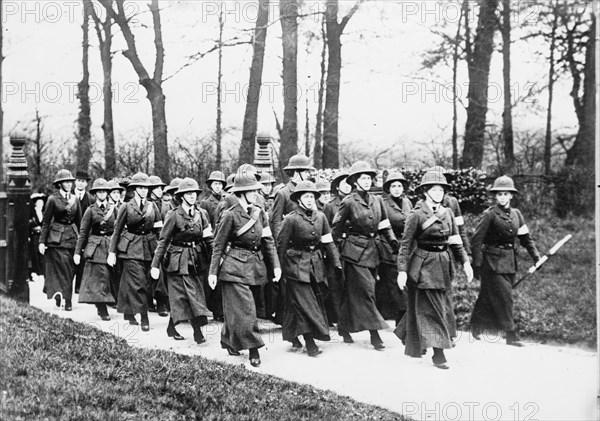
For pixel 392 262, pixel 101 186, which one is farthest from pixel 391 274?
pixel 101 186

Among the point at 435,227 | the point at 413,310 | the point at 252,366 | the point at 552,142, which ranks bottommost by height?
the point at 252,366

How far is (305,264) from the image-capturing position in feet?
26.3

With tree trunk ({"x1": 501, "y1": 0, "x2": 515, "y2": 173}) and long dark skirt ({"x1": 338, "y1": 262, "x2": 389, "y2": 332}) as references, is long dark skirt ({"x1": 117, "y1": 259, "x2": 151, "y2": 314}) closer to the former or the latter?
long dark skirt ({"x1": 338, "y1": 262, "x2": 389, "y2": 332})

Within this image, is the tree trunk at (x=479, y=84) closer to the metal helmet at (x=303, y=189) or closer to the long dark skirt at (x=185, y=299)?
the metal helmet at (x=303, y=189)

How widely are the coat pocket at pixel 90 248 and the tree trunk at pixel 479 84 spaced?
19.4ft

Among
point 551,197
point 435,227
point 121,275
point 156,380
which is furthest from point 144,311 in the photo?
point 551,197

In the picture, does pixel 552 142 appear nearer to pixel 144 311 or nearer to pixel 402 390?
pixel 402 390

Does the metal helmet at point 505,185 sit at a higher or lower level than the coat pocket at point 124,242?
higher

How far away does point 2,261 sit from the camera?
10.1 meters

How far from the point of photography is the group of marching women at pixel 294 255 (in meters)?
7.56

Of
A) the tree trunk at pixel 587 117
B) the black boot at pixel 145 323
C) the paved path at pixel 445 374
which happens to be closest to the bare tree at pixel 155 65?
the black boot at pixel 145 323

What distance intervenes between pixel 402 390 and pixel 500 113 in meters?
5.79

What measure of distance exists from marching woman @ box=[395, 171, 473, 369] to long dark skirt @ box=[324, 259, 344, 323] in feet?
4.13

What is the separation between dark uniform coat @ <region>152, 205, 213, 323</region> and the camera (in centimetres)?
845
